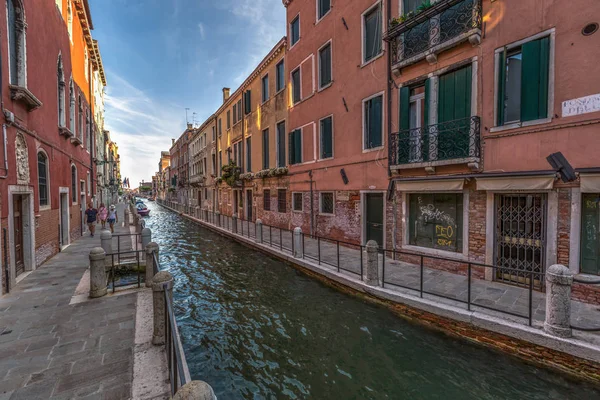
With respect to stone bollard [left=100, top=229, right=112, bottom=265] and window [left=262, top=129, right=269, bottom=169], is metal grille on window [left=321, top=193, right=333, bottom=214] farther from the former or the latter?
stone bollard [left=100, top=229, right=112, bottom=265]

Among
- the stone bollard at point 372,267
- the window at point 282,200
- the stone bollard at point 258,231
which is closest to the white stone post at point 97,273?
the stone bollard at point 372,267

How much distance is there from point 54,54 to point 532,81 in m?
14.8

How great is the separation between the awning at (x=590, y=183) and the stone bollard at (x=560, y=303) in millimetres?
2258

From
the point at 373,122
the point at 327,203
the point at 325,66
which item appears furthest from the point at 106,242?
the point at 325,66

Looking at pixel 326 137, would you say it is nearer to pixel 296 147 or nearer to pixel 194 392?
pixel 296 147

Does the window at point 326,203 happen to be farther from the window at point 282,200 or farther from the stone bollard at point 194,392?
the stone bollard at point 194,392

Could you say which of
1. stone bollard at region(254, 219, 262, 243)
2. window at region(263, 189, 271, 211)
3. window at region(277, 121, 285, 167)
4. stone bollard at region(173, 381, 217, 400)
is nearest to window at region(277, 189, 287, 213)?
window at region(263, 189, 271, 211)

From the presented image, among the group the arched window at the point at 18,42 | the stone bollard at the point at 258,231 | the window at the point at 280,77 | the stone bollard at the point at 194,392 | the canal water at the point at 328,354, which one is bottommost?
the canal water at the point at 328,354

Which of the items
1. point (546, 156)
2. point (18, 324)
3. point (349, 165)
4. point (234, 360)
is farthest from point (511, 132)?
point (18, 324)

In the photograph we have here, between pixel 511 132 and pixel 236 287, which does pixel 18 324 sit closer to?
pixel 236 287

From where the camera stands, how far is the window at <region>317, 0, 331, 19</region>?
12474 mm

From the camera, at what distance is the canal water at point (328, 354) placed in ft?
13.1

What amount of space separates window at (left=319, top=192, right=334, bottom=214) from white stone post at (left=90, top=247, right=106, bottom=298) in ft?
28.8

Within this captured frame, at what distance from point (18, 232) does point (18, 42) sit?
488 centimetres
